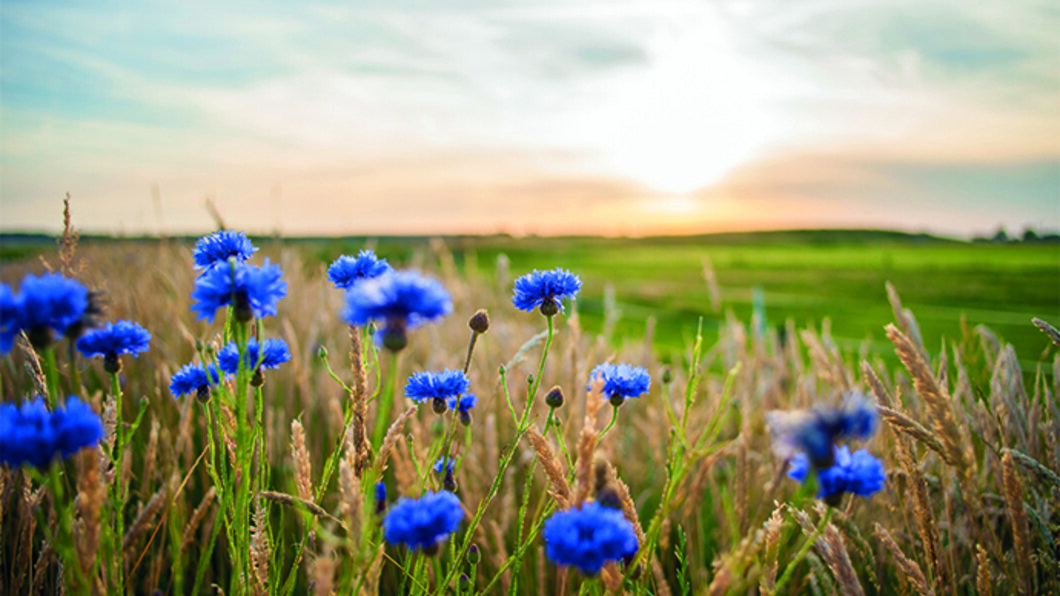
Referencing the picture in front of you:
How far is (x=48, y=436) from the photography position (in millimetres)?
652

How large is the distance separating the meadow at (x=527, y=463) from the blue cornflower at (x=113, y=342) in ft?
0.32

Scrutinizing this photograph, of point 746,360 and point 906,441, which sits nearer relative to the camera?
point 906,441

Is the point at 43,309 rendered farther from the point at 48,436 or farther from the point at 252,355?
the point at 252,355

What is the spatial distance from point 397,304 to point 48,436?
395mm

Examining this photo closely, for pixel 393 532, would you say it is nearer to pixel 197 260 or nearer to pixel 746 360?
pixel 197 260

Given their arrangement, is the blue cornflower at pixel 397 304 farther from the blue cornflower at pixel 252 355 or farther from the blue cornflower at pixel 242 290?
the blue cornflower at pixel 252 355

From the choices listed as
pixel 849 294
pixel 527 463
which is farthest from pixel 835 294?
pixel 527 463

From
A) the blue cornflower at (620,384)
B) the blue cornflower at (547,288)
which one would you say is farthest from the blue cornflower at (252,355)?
the blue cornflower at (620,384)

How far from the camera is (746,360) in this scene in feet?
9.47

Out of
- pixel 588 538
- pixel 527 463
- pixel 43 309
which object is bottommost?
pixel 527 463

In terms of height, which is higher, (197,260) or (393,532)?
(197,260)

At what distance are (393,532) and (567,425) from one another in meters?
1.48

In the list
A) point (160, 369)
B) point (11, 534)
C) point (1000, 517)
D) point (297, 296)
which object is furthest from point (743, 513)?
point (297, 296)

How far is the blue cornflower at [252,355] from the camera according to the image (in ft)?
3.37
